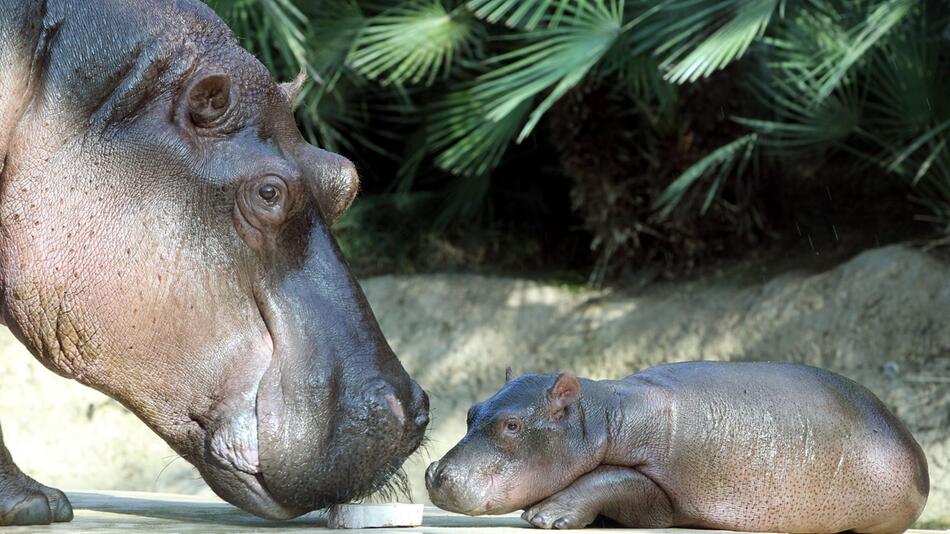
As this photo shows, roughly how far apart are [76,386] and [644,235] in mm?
3530

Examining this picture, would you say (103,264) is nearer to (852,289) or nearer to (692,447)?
(692,447)

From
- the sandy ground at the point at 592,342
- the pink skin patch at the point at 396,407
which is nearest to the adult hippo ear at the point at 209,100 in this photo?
the pink skin patch at the point at 396,407

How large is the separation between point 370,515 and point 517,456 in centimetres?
36

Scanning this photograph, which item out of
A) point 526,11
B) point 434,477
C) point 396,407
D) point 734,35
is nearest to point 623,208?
point 526,11

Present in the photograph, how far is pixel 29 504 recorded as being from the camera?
260 centimetres

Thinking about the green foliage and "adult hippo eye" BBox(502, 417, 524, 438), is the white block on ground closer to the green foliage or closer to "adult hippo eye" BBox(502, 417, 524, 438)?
"adult hippo eye" BBox(502, 417, 524, 438)

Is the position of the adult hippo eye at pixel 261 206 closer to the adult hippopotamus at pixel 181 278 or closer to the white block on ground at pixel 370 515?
the adult hippopotamus at pixel 181 278

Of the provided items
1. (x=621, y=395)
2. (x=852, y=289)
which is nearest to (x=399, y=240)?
(x=852, y=289)

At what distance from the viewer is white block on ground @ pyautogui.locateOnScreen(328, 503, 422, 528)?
2.58 meters

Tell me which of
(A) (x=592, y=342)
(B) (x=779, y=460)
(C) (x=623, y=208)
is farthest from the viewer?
(C) (x=623, y=208)

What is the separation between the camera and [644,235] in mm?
7672

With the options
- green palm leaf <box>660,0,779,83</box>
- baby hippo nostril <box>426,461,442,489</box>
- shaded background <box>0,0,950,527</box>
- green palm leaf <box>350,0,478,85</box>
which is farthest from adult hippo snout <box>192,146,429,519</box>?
green palm leaf <box>350,0,478,85</box>

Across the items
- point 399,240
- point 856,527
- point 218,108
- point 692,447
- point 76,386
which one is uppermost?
point 218,108

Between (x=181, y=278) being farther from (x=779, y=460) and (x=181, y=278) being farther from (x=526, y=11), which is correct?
(x=526, y=11)
